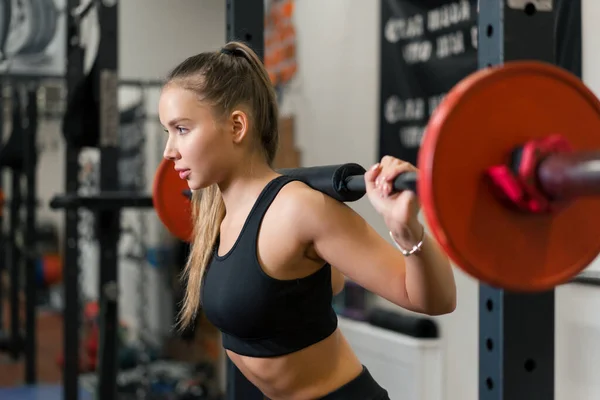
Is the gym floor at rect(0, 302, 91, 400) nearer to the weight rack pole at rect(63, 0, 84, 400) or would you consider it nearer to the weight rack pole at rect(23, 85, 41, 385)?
the weight rack pole at rect(23, 85, 41, 385)

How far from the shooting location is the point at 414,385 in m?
2.76

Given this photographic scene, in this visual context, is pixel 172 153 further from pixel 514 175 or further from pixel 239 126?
pixel 514 175

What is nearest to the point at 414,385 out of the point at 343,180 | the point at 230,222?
the point at 230,222

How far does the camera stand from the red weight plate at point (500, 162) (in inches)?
34.4

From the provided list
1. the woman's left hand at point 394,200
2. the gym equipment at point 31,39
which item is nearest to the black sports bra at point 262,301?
the woman's left hand at point 394,200

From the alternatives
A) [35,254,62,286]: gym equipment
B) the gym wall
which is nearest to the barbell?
the gym wall

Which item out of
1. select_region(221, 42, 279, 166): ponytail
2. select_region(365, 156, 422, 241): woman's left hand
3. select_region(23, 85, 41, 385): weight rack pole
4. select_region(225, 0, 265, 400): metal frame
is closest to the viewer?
select_region(365, 156, 422, 241): woman's left hand

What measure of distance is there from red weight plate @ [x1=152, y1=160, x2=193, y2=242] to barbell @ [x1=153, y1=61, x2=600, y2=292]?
122 cm

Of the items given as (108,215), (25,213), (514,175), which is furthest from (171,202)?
(25,213)

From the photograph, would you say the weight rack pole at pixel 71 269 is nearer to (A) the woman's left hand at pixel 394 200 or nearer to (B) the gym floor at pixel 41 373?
(B) the gym floor at pixel 41 373

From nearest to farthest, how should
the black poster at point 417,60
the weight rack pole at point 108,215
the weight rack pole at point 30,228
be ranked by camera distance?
1. the black poster at point 417,60
2. the weight rack pole at point 108,215
3. the weight rack pole at point 30,228

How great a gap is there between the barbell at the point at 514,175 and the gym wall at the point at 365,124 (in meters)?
1.33

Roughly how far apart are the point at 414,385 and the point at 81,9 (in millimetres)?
2188

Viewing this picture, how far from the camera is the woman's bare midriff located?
146cm
